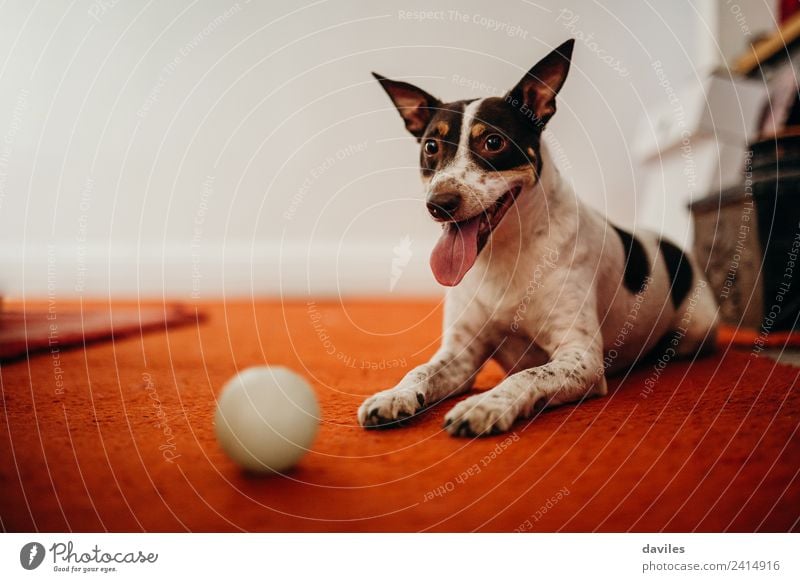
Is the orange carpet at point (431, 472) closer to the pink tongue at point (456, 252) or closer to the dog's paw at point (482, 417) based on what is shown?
the dog's paw at point (482, 417)

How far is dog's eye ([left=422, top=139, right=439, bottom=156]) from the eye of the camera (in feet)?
4.92

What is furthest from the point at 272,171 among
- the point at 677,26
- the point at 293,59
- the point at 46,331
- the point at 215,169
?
the point at 677,26

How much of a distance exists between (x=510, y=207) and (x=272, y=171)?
967 millimetres

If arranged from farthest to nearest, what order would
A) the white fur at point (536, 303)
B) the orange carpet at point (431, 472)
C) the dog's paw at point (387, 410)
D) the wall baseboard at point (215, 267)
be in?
the wall baseboard at point (215, 267)
the white fur at point (536, 303)
the dog's paw at point (387, 410)
the orange carpet at point (431, 472)

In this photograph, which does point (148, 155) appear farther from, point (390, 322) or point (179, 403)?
point (390, 322)

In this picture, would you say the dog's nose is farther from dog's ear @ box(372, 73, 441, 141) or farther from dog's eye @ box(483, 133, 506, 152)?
dog's ear @ box(372, 73, 441, 141)

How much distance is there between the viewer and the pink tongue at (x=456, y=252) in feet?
4.75

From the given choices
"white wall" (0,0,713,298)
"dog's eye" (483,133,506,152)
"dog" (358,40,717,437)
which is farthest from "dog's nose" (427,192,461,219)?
"white wall" (0,0,713,298)

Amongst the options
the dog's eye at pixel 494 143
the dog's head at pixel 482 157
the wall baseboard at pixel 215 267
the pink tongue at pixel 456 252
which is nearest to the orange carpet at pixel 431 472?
the pink tongue at pixel 456 252

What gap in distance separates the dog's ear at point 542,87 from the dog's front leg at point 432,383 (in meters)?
0.67

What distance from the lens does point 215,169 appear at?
201cm

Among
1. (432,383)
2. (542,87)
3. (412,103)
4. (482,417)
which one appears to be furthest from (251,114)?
(482,417)

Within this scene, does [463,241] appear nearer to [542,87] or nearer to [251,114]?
[542,87]

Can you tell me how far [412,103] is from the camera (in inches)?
62.7
